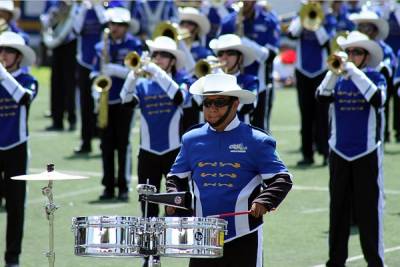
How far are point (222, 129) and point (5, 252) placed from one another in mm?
3818

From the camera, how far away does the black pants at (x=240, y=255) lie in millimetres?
8547

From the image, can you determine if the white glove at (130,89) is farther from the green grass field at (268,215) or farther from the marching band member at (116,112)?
the marching band member at (116,112)

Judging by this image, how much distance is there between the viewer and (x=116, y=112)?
15797 millimetres

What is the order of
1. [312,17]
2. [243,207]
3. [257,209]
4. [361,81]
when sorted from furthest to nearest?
[312,17] → [361,81] → [243,207] → [257,209]

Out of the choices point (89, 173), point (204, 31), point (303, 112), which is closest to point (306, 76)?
point (303, 112)

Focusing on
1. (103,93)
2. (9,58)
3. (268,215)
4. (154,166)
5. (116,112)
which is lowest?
(268,215)

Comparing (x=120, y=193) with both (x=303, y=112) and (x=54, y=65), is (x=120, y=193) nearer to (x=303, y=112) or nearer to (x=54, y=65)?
(x=303, y=112)

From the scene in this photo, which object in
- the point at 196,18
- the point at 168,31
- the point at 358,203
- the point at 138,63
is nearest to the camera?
the point at 358,203

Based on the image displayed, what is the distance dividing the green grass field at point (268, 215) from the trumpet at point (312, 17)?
77.8 inches

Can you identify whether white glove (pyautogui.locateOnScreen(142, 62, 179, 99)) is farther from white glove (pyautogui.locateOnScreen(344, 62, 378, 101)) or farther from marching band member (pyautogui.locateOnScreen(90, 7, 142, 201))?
Answer: marching band member (pyautogui.locateOnScreen(90, 7, 142, 201))

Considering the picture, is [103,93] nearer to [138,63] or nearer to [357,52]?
[138,63]

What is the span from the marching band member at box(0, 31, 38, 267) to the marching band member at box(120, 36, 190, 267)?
126 centimetres

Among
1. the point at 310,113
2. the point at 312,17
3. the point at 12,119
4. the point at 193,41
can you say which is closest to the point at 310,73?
the point at 310,113

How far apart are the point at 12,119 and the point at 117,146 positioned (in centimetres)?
378
